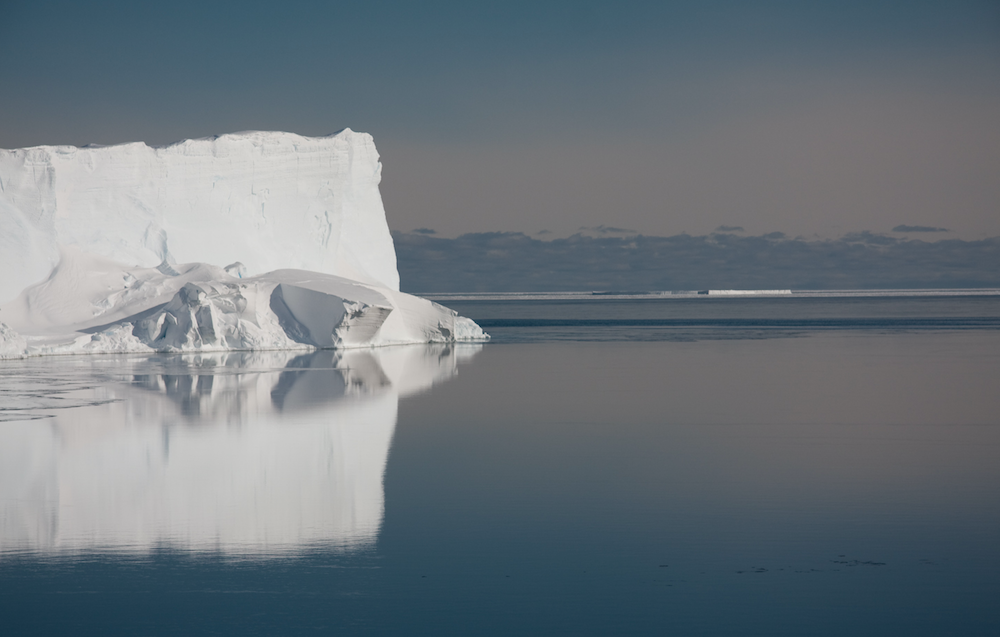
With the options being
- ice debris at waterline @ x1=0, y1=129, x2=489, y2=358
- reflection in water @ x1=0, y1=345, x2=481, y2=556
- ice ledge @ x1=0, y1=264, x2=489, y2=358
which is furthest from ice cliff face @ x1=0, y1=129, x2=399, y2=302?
reflection in water @ x1=0, y1=345, x2=481, y2=556

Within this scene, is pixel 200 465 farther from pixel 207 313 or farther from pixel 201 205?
pixel 201 205

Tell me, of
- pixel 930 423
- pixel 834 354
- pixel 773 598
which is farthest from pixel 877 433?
→ pixel 834 354

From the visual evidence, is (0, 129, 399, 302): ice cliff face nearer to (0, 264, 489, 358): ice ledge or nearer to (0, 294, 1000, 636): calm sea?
(0, 264, 489, 358): ice ledge

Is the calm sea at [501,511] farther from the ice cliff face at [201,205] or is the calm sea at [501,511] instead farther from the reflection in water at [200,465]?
the ice cliff face at [201,205]

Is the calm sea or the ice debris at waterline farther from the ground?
the ice debris at waterline

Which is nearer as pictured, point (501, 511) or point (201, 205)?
point (501, 511)

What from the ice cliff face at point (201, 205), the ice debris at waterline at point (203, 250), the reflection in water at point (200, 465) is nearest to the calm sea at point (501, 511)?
the reflection in water at point (200, 465)

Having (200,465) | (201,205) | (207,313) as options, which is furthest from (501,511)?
(201,205)

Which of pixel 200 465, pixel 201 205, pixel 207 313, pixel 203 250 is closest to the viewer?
pixel 200 465
